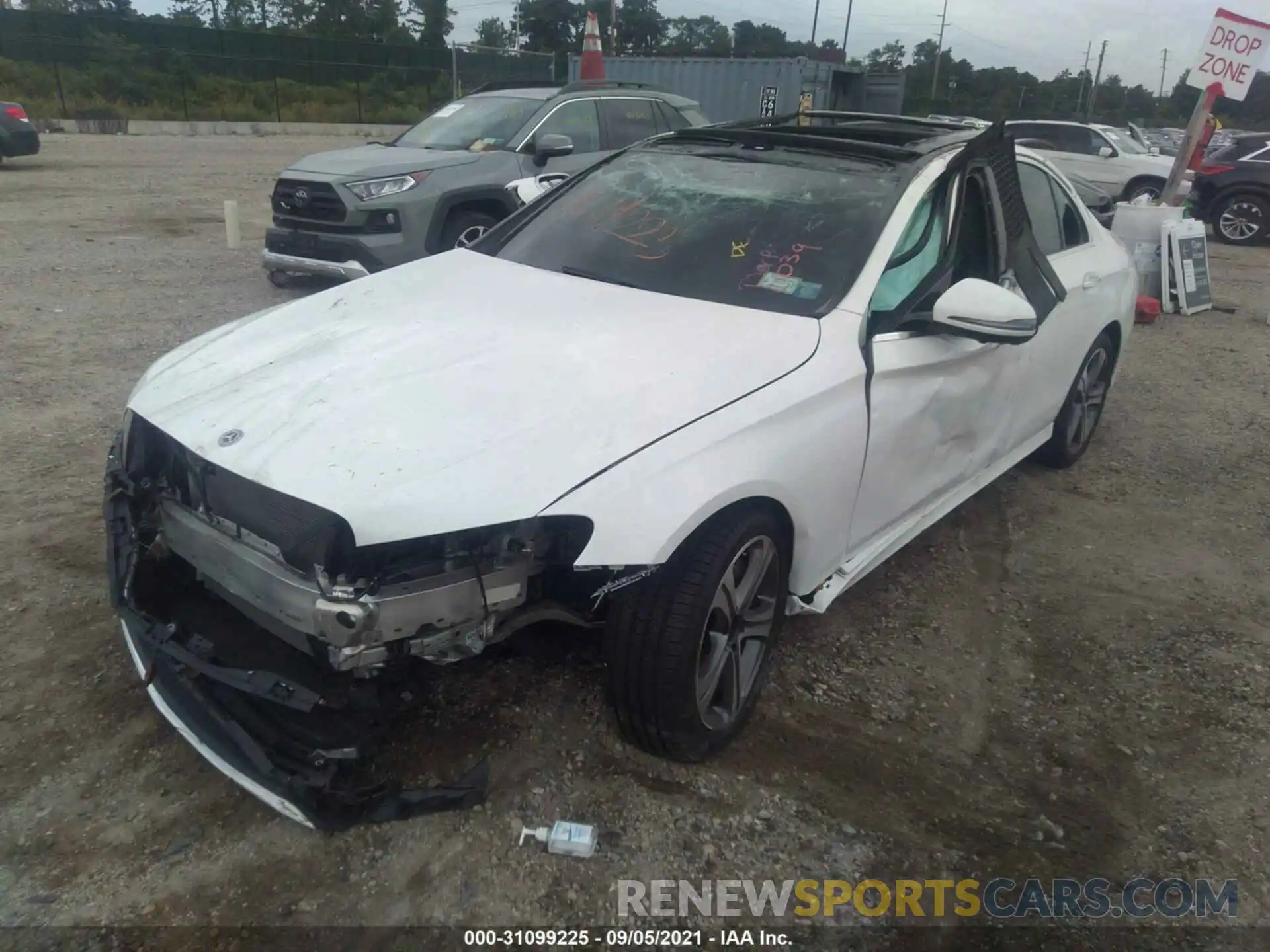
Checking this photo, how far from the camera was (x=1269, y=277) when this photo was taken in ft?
40.1

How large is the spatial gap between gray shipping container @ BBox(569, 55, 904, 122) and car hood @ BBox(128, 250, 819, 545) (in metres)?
16.7

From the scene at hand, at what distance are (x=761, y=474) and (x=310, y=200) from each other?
20.9 ft

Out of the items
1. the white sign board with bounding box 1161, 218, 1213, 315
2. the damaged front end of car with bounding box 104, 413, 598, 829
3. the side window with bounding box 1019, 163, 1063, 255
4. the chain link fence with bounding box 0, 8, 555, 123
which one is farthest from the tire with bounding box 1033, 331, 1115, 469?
the chain link fence with bounding box 0, 8, 555, 123

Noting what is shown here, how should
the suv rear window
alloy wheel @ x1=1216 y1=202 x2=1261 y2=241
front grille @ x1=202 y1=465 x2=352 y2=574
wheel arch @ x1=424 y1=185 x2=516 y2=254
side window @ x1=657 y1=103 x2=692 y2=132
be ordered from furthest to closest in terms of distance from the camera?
alloy wheel @ x1=1216 y1=202 x2=1261 y2=241
side window @ x1=657 y1=103 x2=692 y2=132
wheel arch @ x1=424 y1=185 x2=516 y2=254
the suv rear window
front grille @ x1=202 y1=465 x2=352 y2=574

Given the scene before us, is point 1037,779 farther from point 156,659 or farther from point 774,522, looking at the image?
point 156,659

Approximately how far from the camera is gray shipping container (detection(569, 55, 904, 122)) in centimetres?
1938

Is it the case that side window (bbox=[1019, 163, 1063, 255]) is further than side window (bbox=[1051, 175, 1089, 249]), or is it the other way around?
side window (bbox=[1051, 175, 1089, 249])

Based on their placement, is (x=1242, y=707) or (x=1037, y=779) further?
(x=1242, y=707)

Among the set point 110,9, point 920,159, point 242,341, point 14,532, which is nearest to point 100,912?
point 242,341

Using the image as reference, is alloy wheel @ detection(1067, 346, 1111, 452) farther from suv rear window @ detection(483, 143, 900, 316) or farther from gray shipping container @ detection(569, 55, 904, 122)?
gray shipping container @ detection(569, 55, 904, 122)

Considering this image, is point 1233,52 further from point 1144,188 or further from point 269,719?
point 269,719

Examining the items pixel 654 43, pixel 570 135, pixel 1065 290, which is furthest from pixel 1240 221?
pixel 654 43

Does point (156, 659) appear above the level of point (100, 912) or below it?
above

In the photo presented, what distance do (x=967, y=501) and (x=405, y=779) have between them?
10.6 ft
